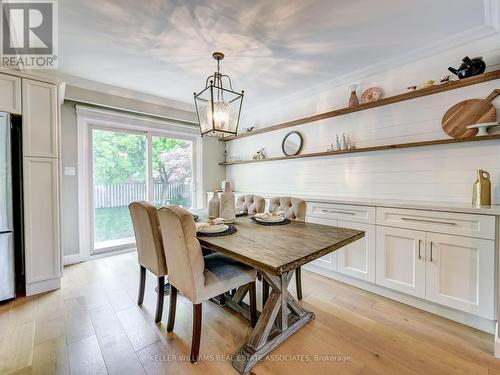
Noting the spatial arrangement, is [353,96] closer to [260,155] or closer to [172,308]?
[260,155]

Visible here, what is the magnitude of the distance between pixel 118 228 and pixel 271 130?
2977 mm

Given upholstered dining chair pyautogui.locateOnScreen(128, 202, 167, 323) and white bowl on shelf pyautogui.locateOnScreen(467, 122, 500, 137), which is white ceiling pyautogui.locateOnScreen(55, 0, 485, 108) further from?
upholstered dining chair pyautogui.locateOnScreen(128, 202, 167, 323)

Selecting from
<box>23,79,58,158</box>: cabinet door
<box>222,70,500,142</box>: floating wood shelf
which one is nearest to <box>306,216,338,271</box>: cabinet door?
<box>222,70,500,142</box>: floating wood shelf

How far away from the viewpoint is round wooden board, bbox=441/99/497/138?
2045 mm

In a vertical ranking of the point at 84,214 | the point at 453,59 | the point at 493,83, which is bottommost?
the point at 84,214

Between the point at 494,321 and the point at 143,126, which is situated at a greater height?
the point at 143,126

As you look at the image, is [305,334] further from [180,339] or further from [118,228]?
[118,228]

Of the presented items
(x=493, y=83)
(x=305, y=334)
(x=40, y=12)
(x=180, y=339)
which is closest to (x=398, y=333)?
(x=305, y=334)

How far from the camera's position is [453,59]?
7.50 feet

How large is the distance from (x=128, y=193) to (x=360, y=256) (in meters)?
3.45

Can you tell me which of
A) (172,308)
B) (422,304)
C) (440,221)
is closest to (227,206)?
(172,308)

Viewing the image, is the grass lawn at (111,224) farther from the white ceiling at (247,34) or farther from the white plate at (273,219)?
the white plate at (273,219)

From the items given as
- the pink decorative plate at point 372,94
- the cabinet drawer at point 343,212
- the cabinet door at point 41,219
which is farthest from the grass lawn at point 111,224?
the pink decorative plate at point 372,94

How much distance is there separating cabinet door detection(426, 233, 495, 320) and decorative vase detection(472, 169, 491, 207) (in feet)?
1.29
